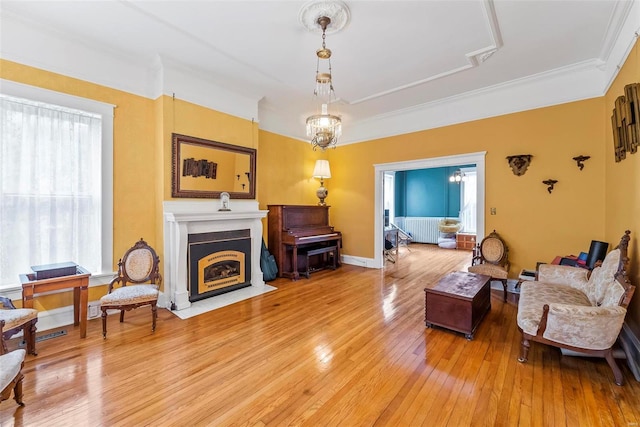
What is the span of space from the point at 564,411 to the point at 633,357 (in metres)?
1.13

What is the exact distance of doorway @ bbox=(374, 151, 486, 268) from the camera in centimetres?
451

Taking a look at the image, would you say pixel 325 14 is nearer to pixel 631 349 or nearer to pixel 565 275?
pixel 565 275

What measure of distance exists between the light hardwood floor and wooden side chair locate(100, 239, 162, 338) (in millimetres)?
308

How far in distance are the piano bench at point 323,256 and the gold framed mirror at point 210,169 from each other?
1494 mm

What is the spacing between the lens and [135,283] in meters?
3.21

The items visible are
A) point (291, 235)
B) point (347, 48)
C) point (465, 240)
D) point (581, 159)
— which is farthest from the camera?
point (465, 240)

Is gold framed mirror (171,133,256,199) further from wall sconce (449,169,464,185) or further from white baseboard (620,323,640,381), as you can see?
wall sconce (449,169,464,185)

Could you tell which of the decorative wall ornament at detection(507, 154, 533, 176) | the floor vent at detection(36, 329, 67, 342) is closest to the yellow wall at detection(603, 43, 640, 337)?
the decorative wall ornament at detection(507, 154, 533, 176)

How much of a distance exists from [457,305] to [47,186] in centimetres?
453

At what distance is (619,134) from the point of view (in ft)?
9.14

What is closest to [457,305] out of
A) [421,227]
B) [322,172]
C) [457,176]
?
[322,172]

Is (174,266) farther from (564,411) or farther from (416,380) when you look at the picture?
(564,411)

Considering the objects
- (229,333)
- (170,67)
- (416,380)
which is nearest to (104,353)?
(229,333)

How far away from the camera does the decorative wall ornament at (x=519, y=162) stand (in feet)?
13.3
